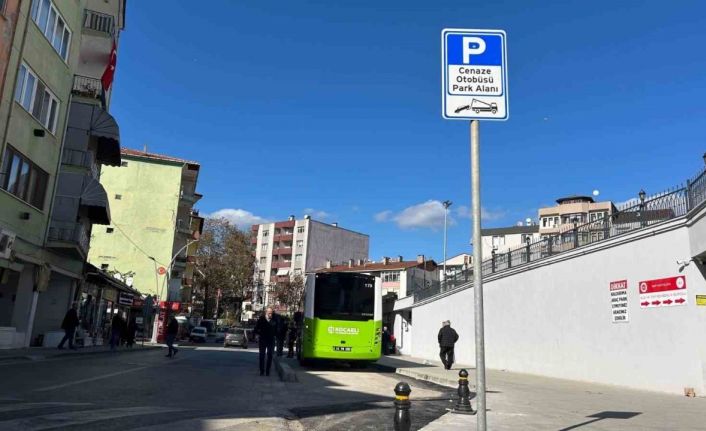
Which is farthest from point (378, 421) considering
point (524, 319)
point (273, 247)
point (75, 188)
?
point (273, 247)

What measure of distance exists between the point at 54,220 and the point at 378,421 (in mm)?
21733

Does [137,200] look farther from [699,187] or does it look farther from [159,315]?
[699,187]

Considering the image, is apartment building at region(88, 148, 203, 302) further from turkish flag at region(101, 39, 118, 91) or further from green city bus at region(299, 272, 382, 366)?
green city bus at region(299, 272, 382, 366)

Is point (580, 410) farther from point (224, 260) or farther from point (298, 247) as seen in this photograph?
point (298, 247)

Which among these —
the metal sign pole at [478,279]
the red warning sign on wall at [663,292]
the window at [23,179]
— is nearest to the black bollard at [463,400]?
the metal sign pole at [478,279]

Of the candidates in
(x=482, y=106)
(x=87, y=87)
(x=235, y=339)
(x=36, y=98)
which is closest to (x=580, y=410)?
(x=482, y=106)

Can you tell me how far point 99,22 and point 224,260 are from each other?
53.7 m

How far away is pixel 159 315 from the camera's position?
1806 inches

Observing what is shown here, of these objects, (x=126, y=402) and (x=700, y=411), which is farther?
(x=700, y=411)

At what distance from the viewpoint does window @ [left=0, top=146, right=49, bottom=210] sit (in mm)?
19719

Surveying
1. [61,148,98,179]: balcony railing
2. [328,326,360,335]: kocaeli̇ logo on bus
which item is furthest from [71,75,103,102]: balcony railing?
[328,326,360,335]: kocaeli̇ logo on bus

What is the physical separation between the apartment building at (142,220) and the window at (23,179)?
3350cm

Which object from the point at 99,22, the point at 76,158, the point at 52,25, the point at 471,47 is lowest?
the point at 471,47

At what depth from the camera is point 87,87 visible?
1093 inches
